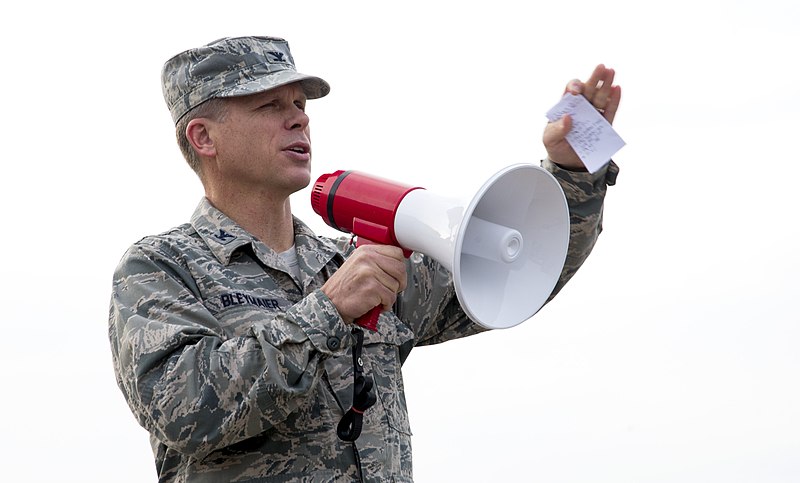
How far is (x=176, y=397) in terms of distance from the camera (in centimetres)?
316

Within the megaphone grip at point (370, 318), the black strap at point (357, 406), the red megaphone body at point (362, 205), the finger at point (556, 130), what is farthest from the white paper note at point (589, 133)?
the black strap at point (357, 406)

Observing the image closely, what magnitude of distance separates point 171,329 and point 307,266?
2.17 ft

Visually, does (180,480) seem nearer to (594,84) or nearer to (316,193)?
(316,193)

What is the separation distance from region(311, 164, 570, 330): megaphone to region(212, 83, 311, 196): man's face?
296 mm

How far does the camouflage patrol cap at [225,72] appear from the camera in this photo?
3.89 meters

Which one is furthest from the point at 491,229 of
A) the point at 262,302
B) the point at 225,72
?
the point at 225,72

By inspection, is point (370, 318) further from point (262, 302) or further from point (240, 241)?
point (240, 241)

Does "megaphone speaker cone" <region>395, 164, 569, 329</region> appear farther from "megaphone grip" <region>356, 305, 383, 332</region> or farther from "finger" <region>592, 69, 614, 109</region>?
"finger" <region>592, 69, 614, 109</region>

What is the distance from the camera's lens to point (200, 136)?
3994 mm

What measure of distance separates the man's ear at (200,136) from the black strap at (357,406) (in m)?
1.00

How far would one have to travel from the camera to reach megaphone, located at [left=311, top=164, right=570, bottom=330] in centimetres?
326

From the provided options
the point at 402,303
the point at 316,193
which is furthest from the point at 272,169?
the point at 402,303

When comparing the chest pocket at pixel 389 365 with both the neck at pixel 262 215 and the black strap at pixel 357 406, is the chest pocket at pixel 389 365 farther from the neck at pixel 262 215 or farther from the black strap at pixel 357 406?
the neck at pixel 262 215

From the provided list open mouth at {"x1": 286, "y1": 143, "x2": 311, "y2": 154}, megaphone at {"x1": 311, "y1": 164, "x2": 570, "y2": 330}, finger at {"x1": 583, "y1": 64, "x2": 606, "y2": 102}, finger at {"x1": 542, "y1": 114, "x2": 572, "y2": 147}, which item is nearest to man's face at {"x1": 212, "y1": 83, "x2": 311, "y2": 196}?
open mouth at {"x1": 286, "y1": 143, "x2": 311, "y2": 154}
